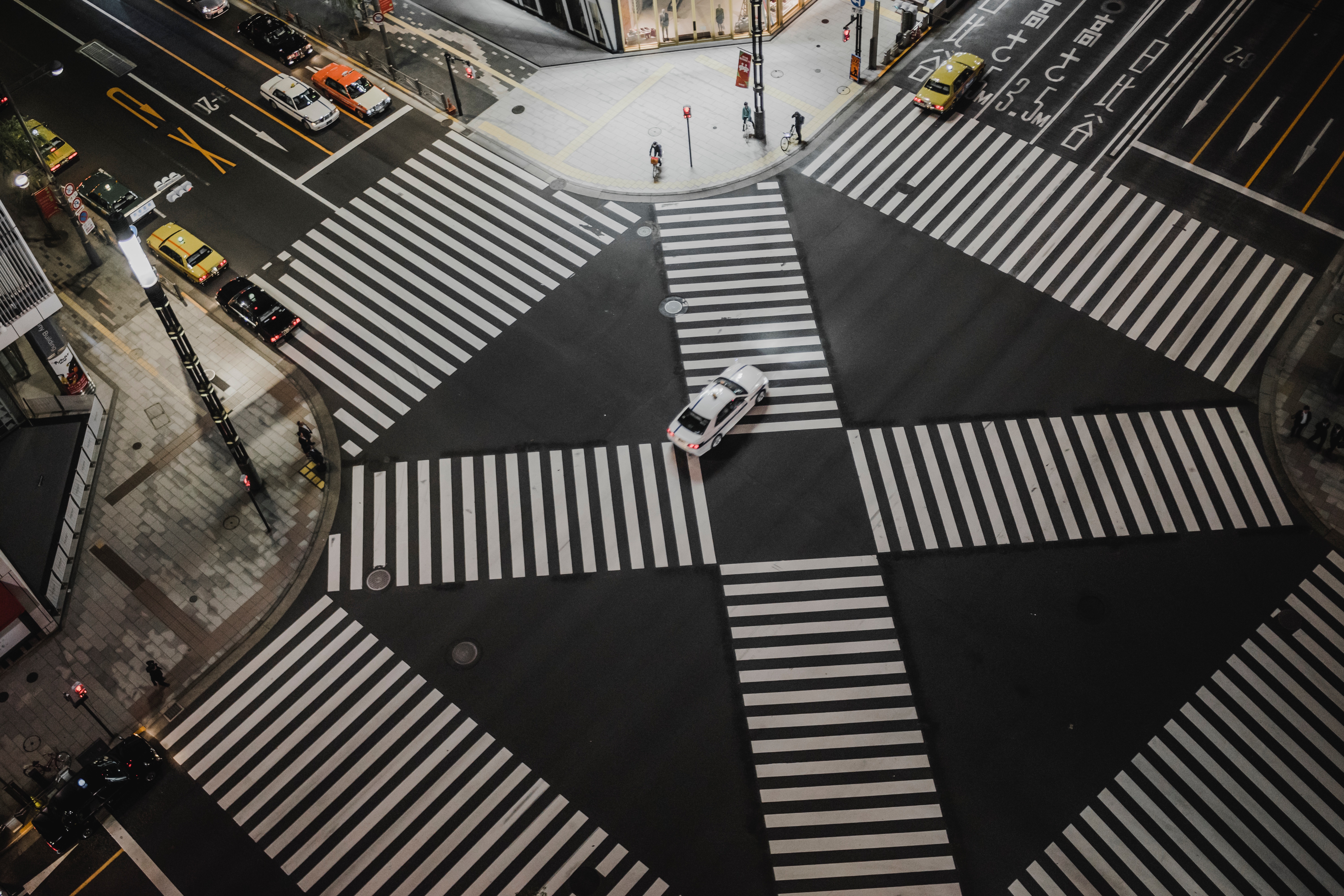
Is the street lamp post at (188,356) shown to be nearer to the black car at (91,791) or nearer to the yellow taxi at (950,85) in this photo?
the black car at (91,791)

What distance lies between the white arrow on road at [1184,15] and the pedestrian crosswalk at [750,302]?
24297 millimetres

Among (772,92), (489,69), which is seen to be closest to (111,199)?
(489,69)

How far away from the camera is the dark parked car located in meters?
51.6

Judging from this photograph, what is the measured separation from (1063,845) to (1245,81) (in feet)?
135

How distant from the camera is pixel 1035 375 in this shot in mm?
44531

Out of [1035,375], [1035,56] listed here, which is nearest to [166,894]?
[1035,375]

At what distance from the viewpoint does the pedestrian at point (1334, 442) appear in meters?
41.3

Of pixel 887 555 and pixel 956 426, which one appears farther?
pixel 956 426

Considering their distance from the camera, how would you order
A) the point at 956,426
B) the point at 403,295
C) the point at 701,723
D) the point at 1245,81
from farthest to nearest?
the point at 1245,81 → the point at 403,295 → the point at 956,426 → the point at 701,723

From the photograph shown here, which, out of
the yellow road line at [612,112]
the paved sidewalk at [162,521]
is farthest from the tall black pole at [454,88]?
the paved sidewalk at [162,521]

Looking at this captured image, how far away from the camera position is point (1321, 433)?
4138 centimetres

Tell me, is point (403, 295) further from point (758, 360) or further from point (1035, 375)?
point (1035, 375)

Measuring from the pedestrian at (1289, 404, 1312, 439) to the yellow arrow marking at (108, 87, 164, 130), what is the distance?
5580cm

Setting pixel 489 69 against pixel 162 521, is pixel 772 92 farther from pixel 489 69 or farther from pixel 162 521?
pixel 162 521
